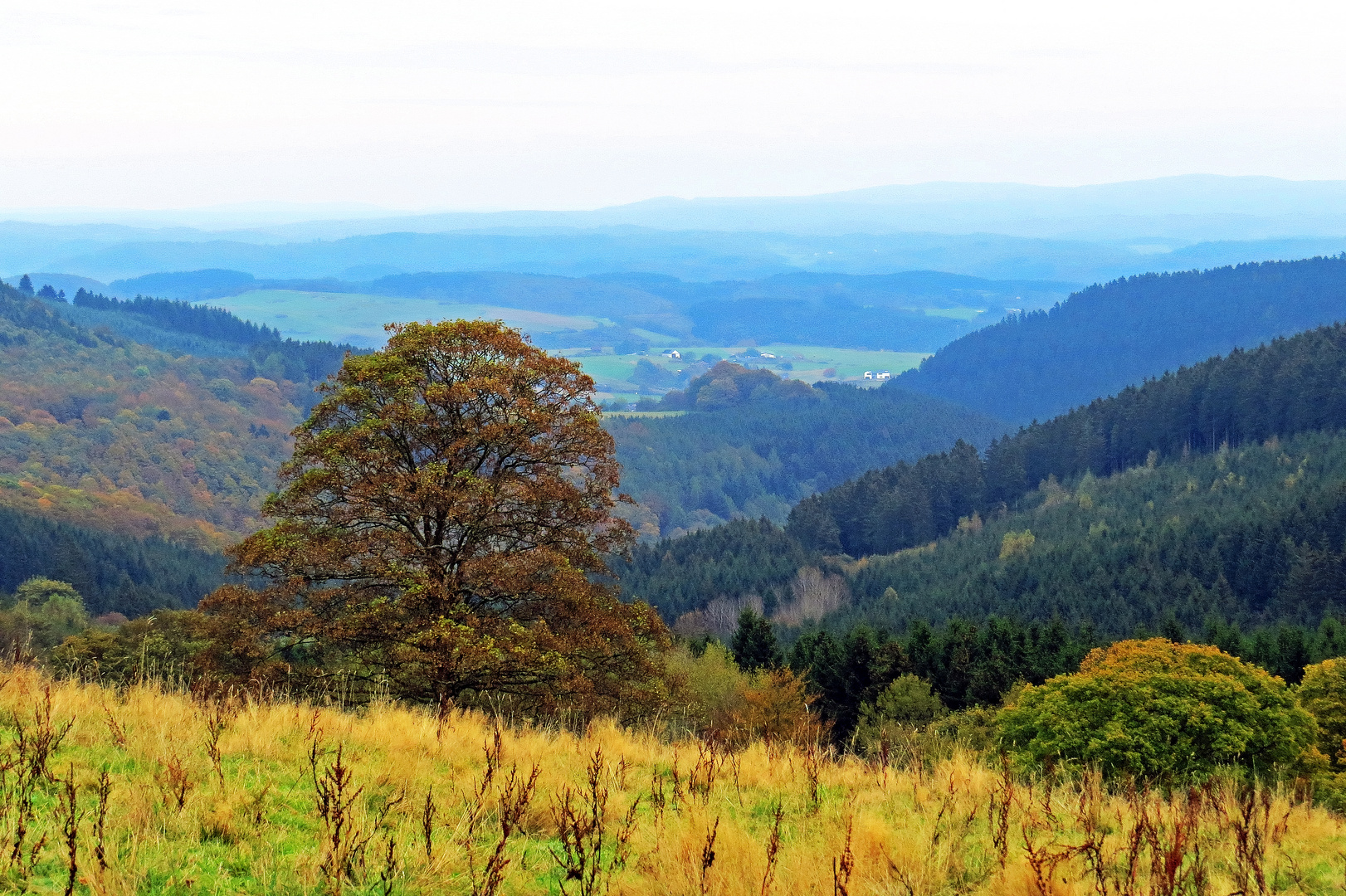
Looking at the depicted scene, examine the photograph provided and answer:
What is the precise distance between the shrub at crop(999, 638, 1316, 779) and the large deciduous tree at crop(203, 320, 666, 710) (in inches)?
330

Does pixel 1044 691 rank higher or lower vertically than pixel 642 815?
lower

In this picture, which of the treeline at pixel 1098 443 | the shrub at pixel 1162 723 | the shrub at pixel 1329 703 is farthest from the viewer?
the treeline at pixel 1098 443

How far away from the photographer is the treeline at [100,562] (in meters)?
116

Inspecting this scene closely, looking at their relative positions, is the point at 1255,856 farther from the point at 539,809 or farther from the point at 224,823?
the point at 224,823

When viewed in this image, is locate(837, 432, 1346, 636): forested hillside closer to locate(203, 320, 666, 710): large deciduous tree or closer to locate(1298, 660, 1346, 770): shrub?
locate(1298, 660, 1346, 770): shrub

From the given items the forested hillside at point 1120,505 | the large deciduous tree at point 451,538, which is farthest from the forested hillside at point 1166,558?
the large deciduous tree at point 451,538

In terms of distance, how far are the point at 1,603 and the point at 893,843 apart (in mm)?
91781

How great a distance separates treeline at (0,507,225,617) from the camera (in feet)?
382

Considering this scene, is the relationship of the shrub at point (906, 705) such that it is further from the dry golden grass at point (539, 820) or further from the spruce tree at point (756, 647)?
the dry golden grass at point (539, 820)

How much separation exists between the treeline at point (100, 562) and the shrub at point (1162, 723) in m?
103

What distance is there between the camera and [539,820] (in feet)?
31.2

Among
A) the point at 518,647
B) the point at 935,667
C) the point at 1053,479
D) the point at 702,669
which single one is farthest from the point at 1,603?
the point at 1053,479

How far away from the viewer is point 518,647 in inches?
803

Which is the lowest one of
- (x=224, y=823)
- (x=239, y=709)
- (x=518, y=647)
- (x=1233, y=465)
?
(x=1233, y=465)
